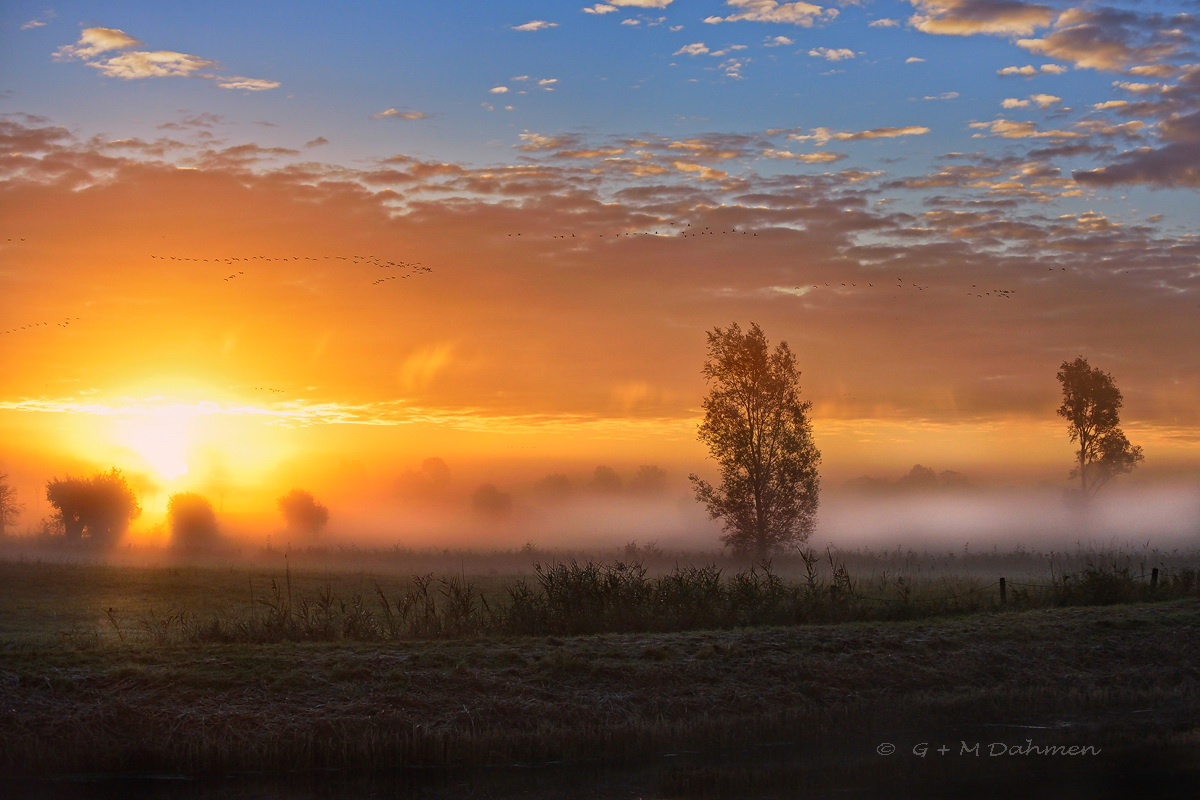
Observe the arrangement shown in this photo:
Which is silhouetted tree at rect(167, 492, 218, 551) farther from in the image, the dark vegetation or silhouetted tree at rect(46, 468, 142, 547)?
the dark vegetation

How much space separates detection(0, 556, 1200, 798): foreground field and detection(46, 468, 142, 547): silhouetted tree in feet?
340

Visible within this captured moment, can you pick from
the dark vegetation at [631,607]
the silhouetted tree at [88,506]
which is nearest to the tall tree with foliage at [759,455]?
the dark vegetation at [631,607]

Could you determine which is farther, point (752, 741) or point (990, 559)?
point (990, 559)

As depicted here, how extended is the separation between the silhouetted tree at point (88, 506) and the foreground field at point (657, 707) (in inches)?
4080

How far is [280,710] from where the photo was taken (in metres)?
17.2

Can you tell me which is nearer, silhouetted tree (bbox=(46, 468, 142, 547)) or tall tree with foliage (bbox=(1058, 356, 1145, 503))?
tall tree with foliage (bbox=(1058, 356, 1145, 503))

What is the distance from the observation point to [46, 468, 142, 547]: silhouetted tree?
114 metres

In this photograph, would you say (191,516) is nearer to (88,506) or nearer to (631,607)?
(88,506)

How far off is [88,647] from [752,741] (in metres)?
13.6

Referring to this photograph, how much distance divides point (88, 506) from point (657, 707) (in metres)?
114

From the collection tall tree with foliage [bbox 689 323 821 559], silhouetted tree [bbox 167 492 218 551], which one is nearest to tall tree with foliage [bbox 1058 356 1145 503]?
tall tree with foliage [bbox 689 323 821 559]

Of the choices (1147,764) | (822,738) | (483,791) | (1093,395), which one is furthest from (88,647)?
(1093,395)

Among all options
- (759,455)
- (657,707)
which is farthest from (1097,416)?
(657,707)

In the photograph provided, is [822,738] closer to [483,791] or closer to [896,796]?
[896,796]
